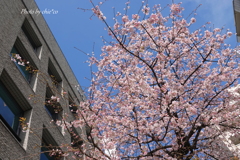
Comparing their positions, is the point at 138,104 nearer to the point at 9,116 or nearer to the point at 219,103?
the point at 219,103

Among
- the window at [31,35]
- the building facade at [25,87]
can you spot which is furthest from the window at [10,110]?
the window at [31,35]

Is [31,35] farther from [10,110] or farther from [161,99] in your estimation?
[161,99]

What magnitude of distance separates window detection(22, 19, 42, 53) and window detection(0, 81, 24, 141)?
19.4 feet

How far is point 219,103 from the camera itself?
1068cm

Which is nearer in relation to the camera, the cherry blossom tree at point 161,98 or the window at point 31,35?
the cherry blossom tree at point 161,98

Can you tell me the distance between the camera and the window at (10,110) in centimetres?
1227

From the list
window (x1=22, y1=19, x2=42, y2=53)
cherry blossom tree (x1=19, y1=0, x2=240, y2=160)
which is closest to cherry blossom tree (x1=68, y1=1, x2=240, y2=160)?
cherry blossom tree (x1=19, y1=0, x2=240, y2=160)

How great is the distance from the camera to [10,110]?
42.7 feet

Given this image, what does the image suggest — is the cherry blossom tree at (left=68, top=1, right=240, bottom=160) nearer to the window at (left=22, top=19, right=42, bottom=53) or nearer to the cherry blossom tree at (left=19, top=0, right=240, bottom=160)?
the cherry blossom tree at (left=19, top=0, right=240, bottom=160)

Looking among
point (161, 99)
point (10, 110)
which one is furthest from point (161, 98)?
point (10, 110)

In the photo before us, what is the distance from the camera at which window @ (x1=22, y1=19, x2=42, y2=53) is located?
17609 millimetres

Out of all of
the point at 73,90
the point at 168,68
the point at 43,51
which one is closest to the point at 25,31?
the point at 43,51

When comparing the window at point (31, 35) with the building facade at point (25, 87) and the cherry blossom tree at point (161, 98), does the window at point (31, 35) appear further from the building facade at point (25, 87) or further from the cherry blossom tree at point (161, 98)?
the cherry blossom tree at point (161, 98)

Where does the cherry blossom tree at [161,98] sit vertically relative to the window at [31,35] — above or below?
below
